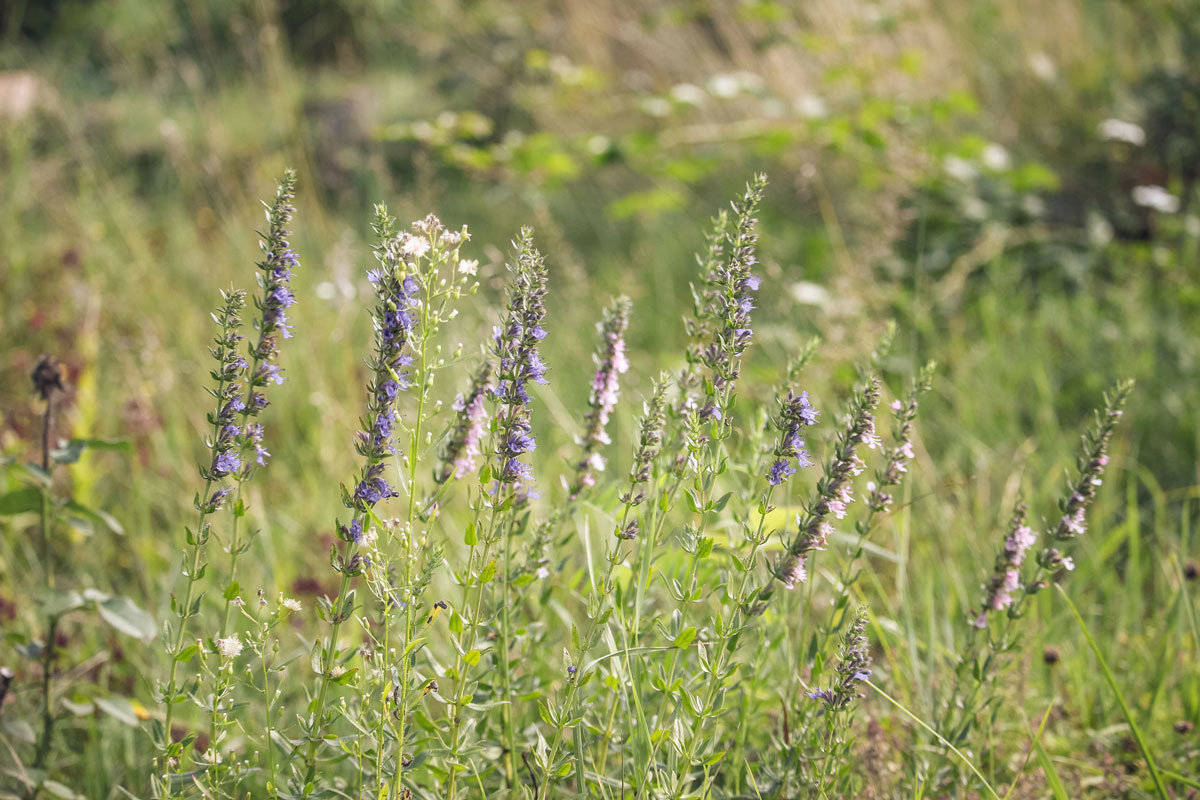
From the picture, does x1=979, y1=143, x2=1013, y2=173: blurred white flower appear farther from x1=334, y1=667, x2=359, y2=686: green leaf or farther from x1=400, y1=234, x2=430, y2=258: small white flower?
x1=334, y1=667, x2=359, y2=686: green leaf

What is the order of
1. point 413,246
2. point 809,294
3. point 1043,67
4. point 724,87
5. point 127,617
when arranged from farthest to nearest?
1. point 1043,67
2. point 724,87
3. point 809,294
4. point 127,617
5. point 413,246

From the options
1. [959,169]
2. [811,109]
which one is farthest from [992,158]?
[811,109]

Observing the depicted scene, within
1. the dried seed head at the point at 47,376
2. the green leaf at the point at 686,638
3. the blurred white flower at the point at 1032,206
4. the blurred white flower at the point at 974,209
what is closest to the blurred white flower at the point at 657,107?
the blurred white flower at the point at 974,209

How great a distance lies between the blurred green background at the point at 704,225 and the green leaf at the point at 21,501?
17.6 inches

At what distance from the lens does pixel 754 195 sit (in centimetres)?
122

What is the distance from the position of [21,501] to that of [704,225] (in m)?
3.02

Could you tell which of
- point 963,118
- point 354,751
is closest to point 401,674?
point 354,751

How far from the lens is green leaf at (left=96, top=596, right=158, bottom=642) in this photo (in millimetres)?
1606

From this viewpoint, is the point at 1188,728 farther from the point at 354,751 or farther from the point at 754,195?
the point at 354,751

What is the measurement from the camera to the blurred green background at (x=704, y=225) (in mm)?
2850

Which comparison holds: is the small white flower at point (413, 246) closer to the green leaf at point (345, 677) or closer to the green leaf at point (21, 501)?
the green leaf at point (345, 677)

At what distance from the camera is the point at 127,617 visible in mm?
1639

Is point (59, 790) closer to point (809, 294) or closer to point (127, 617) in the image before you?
point (127, 617)

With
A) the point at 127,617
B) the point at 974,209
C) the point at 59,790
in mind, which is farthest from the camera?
the point at 974,209
